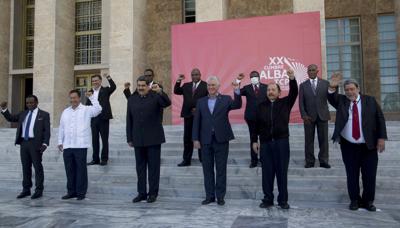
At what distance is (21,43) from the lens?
20.2 m

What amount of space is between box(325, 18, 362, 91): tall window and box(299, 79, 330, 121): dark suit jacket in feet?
35.0

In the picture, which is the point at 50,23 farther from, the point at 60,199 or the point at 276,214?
the point at 276,214

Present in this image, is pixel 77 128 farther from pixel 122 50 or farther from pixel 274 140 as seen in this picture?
pixel 122 50

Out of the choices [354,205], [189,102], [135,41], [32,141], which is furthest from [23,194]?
[135,41]

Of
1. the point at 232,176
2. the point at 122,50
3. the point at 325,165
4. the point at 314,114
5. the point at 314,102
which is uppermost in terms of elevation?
the point at 122,50

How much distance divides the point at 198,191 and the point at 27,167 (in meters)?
3.28

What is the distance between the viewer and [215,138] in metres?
6.73

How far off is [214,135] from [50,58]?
40.9 ft

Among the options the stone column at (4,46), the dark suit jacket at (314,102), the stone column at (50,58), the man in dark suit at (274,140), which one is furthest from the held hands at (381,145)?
the stone column at (4,46)

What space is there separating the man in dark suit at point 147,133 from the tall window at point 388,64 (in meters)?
13.6

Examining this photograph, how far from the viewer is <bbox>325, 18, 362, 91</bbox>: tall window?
18078 mm

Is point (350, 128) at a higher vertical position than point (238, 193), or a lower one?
higher

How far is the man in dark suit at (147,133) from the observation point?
6.91 meters

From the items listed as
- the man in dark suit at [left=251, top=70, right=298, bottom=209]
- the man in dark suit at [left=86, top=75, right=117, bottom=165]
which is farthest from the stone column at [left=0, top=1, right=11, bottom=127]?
the man in dark suit at [left=251, top=70, right=298, bottom=209]
